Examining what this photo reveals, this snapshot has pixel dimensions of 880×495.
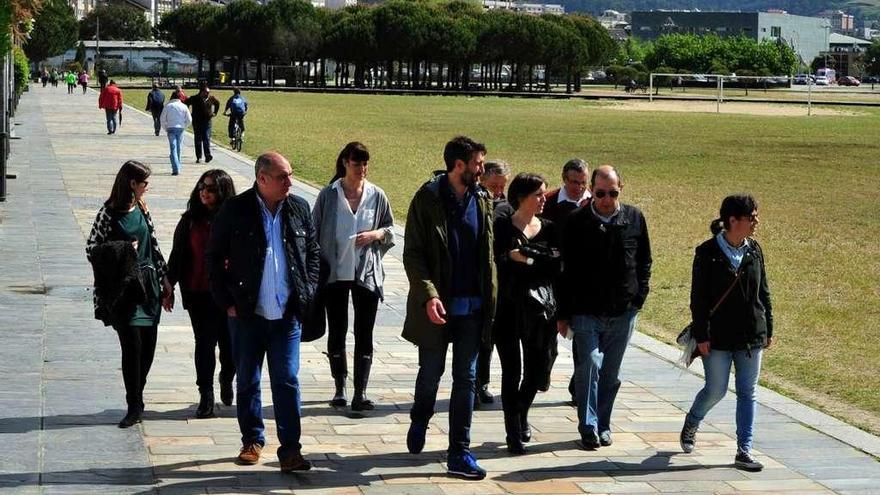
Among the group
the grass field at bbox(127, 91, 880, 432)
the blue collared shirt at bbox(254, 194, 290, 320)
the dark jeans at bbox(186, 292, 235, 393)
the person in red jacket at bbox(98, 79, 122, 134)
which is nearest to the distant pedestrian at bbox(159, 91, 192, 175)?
the grass field at bbox(127, 91, 880, 432)

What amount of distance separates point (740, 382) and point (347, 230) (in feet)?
8.11

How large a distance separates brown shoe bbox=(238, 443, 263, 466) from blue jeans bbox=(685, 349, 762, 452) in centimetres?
239

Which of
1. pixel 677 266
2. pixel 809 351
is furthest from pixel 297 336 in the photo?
pixel 677 266

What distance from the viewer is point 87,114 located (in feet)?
185

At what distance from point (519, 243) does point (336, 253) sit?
4.60 feet

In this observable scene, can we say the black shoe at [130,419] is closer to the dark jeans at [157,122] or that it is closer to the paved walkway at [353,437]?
the paved walkway at [353,437]

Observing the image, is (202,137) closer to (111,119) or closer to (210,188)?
(111,119)

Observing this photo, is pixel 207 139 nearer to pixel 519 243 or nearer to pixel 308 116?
pixel 519 243

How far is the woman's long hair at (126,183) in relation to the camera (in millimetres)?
8453

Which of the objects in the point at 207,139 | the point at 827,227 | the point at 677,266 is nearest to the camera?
the point at 677,266

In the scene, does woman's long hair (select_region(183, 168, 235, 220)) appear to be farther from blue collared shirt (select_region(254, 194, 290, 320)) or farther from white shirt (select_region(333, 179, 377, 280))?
blue collared shirt (select_region(254, 194, 290, 320))

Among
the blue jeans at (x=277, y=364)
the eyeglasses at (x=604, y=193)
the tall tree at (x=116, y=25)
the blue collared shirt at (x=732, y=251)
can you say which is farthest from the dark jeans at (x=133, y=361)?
the tall tree at (x=116, y=25)

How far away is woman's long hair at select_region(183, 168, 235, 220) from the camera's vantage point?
870 centimetres

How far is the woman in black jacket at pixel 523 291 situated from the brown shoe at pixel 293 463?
1.20 metres
